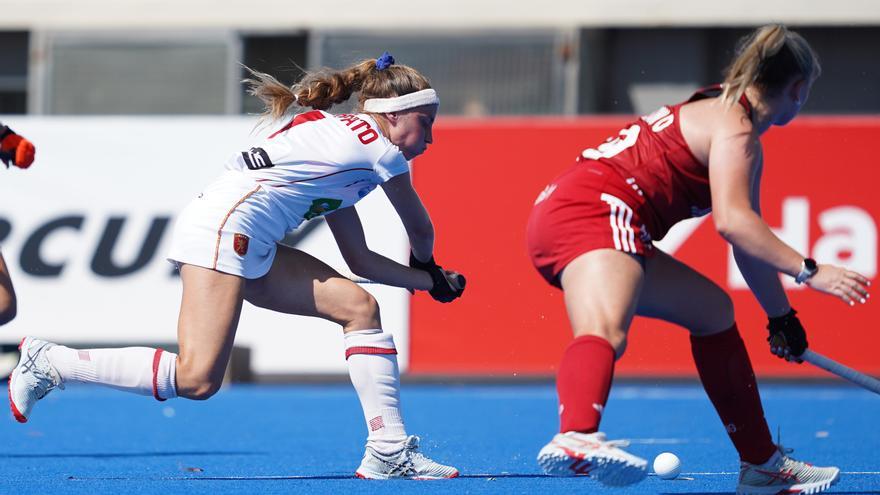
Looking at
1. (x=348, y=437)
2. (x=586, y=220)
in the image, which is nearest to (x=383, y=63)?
(x=586, y=220)

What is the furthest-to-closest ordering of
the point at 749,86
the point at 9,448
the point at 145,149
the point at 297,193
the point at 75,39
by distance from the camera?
1. the point at 75,39
2. the point at 145,149
3. the point at 9,448
4. the point at 297,193
5. the point at 749,86

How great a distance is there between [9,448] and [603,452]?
364 centimetres

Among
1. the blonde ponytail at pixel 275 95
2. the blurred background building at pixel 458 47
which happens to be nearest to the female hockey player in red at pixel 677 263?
the blonde ponytail at pixel 275 95

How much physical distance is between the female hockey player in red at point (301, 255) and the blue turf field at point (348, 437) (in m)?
0.35

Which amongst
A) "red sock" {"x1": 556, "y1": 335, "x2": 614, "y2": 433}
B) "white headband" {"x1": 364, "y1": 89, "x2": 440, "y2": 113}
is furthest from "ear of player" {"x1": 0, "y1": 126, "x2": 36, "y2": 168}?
"red sock" {"x1": 556, "y1": 335, "x2": 614, "y2": 433}

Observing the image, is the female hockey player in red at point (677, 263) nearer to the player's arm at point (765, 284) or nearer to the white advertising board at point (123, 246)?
the player's arm at point (765, 284)

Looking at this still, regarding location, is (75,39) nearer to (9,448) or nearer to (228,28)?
(228,28)

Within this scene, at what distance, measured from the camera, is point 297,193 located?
Result: 16.3 feet

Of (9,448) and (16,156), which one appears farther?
(9,448)

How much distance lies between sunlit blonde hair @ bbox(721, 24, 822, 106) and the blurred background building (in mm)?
10547

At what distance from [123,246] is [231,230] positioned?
597 centimetres

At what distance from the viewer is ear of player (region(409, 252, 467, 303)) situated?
5379 millimetres

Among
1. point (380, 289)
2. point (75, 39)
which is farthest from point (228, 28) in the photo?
point (380, 289)

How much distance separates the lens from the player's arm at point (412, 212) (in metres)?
5.05
